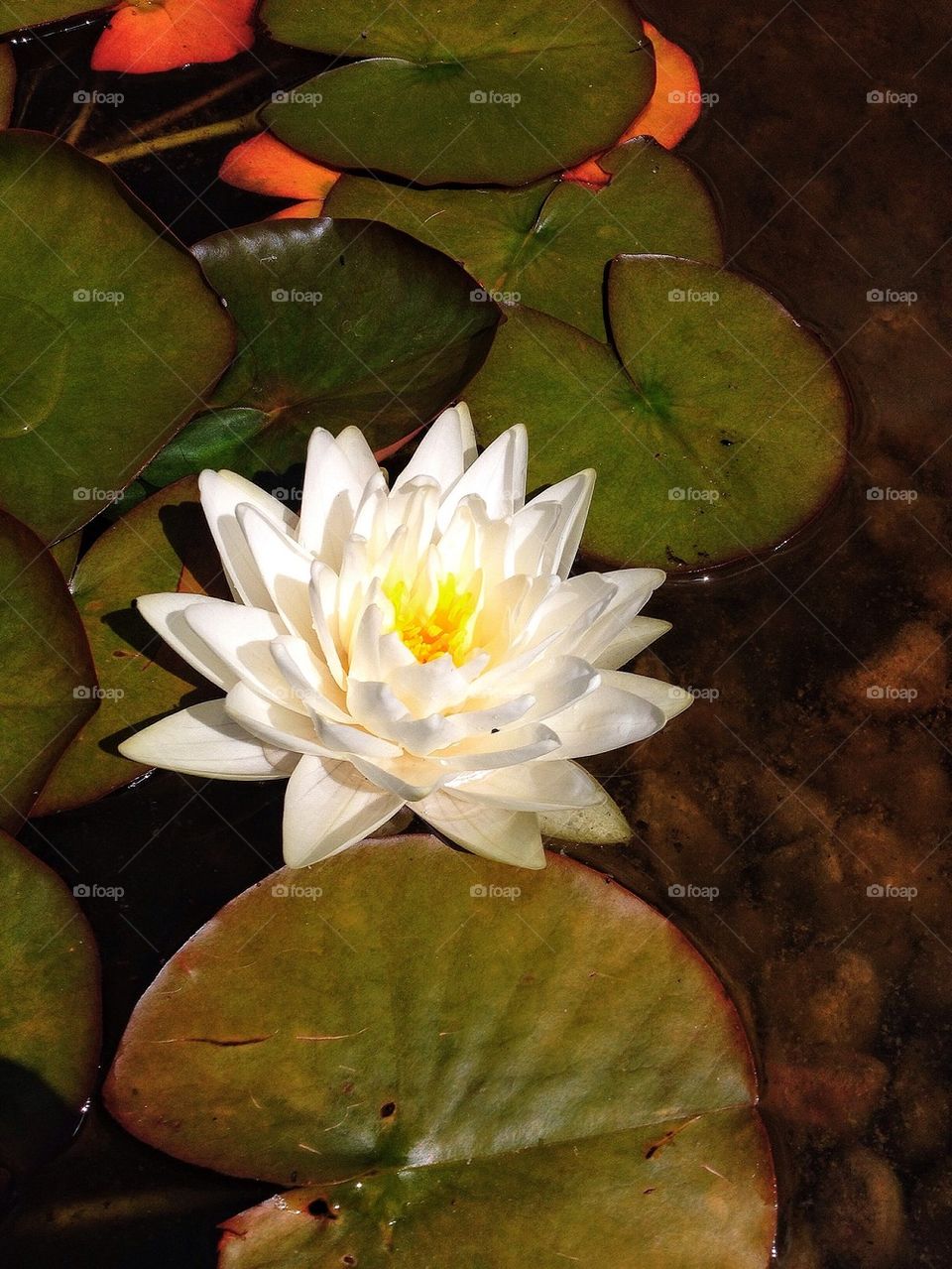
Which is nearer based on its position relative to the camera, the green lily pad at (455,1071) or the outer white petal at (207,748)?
the green lily pad at (455,1071)

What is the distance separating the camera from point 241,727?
7.95ft

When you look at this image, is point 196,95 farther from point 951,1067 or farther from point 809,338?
point 951,1067

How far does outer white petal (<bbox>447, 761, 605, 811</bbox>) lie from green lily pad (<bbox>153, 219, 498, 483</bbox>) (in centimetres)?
126

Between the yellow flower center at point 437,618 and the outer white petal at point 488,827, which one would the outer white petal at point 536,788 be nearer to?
the outer white petal at point 488,827

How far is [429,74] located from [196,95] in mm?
968

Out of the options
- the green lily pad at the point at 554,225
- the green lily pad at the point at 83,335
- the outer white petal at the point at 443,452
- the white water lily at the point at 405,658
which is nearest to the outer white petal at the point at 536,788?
the white water lily at the point at 405,658

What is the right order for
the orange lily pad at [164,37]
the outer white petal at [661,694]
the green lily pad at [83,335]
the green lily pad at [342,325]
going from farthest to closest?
1. the orange lily pad at [164,37]
2. the green lily pad at [342,325]
3. the green lily pad at [83,335]
4. the outer white petal at [661,694]

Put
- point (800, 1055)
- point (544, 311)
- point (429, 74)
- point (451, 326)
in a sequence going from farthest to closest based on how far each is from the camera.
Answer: point (429, 74) < point (544, 311) < point (451, 326) < point (800, 1055)

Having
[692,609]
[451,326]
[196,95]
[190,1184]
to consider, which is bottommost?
[190,1184]

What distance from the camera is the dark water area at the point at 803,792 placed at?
2449 mm

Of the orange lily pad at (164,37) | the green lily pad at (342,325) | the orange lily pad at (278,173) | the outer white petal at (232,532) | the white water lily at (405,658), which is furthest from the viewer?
the orange lily pad at (164,37)

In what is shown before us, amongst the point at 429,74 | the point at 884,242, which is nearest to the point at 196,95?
the point at 429,74

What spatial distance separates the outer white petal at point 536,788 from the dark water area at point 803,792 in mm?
595

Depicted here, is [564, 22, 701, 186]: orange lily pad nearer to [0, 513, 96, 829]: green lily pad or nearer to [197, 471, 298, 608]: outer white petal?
[197, 471, 298, 608]: outer white petal
